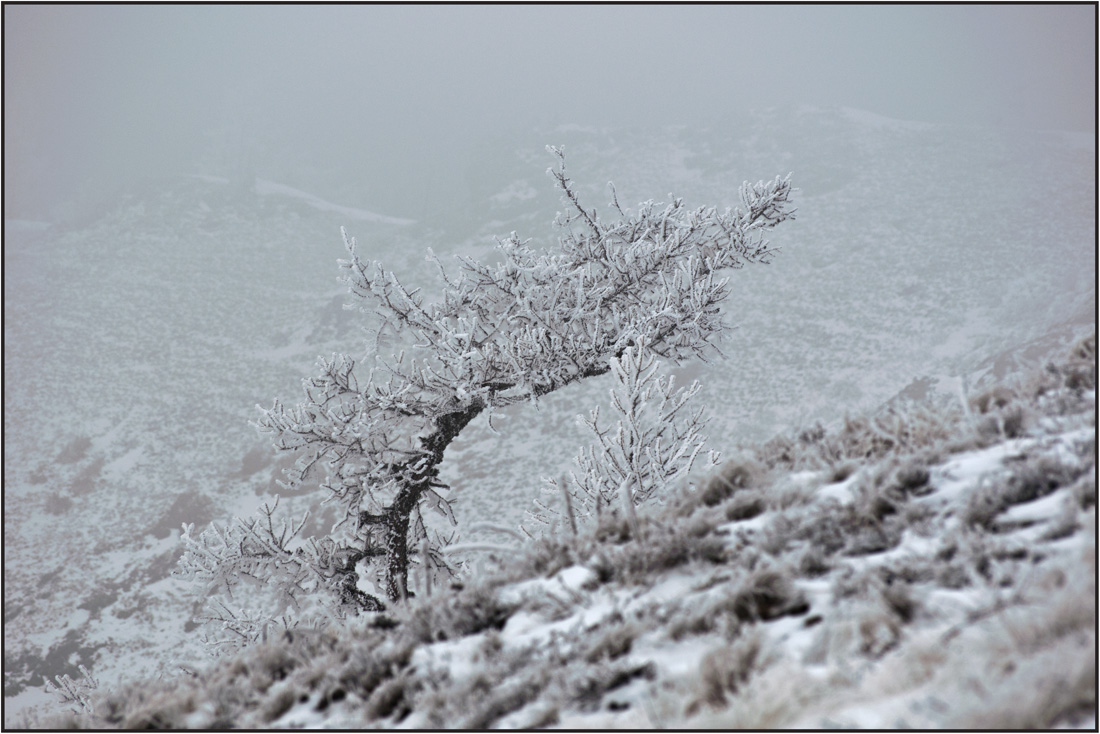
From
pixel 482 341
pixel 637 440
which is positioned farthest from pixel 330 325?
pixel 637 440

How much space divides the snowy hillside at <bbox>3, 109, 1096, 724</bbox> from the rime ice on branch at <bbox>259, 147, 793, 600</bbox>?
4.77 metres

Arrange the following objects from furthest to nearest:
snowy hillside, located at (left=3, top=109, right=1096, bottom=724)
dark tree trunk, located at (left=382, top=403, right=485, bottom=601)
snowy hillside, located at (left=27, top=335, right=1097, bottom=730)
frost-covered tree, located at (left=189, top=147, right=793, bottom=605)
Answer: snowy hillside, located at (left=3, top=109, right=1096, bottom=724)
dark tree trunk, located at (left=382, top=403, right=485, bottom=601)
frost-covered tree, located at (left=189, top=147, right=793, bottom=605)
snowy hillside, located at (left=27, top=335, right=1097, bottom=730)

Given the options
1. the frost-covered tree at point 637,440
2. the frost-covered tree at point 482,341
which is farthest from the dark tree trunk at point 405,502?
the frost-covered tree at point 637,440

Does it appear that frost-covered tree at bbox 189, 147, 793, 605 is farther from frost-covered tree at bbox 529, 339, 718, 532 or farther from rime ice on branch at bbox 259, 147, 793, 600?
frost-covered tree at bbox 529, 339, 718, 532

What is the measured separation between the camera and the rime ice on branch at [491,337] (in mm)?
7852

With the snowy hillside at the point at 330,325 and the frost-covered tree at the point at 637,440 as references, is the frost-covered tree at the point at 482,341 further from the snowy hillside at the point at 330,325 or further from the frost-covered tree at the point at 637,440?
the snowy hillside at the point at 330,325

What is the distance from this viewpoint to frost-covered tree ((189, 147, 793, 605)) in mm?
7852

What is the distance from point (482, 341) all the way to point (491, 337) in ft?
0.46

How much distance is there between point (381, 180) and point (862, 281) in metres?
76.1

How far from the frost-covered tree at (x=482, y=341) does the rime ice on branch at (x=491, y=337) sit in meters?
0.02

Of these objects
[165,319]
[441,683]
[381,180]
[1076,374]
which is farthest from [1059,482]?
[381,180]

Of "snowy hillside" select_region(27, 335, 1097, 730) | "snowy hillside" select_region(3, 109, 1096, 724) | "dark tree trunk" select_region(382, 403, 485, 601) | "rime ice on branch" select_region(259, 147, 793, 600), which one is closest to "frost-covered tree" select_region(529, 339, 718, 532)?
"rime ice on branch" select_region(259, 147, 793, 600)

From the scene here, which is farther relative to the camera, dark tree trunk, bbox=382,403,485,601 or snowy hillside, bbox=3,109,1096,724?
snowy hillside, bbox=3,109,1096,724

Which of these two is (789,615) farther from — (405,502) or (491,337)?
(405,502)
